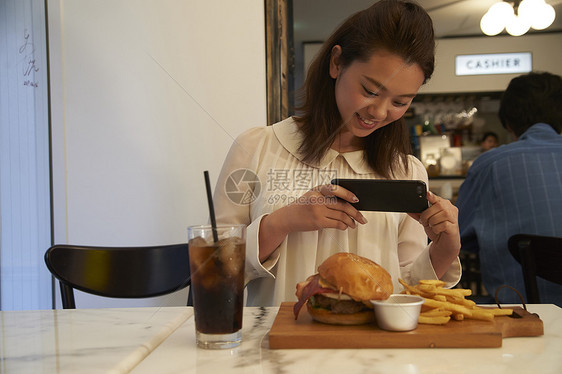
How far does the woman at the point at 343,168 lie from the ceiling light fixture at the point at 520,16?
7.50 feet

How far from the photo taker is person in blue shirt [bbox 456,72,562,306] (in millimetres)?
1667

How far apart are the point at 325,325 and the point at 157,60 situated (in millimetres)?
1326

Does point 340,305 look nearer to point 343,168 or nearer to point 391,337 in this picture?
point 391,337

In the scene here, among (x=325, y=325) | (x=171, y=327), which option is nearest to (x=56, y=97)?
(x=171, y=327)

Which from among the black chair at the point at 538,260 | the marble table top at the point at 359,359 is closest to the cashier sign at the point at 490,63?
the black chair at the point at 538,260

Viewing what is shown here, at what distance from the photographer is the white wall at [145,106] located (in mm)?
1736

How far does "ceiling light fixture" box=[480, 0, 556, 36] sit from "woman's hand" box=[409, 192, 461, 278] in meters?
2.55

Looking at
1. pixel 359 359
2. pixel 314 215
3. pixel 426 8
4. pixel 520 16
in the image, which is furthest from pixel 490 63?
pixel 359 359

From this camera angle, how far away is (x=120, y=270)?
1209 millimetres

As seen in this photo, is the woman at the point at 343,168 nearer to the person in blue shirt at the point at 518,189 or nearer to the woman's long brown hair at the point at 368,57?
the woman's long brown hair at the point at 368,57

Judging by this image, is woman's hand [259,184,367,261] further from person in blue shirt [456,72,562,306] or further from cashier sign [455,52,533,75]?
cashier sign [455,52,533,75]

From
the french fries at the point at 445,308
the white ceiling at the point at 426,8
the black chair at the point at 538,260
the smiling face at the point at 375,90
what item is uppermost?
the white ceiling at the point at 426,8

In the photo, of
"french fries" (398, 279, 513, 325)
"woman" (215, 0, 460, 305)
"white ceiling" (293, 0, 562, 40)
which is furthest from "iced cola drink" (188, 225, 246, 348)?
"white ceiling" (293, 0, 562, 40)

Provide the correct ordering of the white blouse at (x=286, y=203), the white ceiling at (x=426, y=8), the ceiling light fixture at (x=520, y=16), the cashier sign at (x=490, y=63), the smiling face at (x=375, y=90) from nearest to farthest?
the smiling face at (x=375, y=90), the white blouse at (x=286, y=203), the white ceiling at (x=426, y=8), the ceiling light fixture at (x=520, y=16), the cashier sign at (x=490, y=63)
